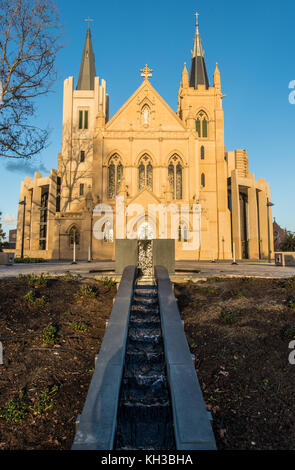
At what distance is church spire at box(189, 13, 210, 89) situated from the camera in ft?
142

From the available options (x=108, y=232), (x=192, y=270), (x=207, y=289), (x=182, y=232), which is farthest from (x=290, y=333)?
(x=108, y=232)

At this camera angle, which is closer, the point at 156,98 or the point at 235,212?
the point at 156,98

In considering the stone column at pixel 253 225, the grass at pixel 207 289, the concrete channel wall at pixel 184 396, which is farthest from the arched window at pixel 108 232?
the concrete channel wall at pixel 184 396

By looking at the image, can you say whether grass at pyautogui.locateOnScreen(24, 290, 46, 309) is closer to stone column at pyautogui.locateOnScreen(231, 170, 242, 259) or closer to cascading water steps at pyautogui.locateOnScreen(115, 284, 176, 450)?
cascading water steps at pyautogui.locateOnScreen(115, 284, 176, 450)

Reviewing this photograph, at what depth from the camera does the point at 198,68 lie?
44.2 meters

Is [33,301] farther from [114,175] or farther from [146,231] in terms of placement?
[114,175]

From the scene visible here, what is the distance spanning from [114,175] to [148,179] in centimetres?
381

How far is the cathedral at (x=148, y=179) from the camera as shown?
3225 centimetres

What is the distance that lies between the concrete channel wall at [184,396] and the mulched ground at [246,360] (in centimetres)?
42

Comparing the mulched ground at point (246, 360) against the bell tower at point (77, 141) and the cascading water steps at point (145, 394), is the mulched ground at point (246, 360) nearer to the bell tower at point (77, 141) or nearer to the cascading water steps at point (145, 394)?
the cascading water steps at point (145, 394)

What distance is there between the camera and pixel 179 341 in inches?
191

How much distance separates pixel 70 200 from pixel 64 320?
36751mm
